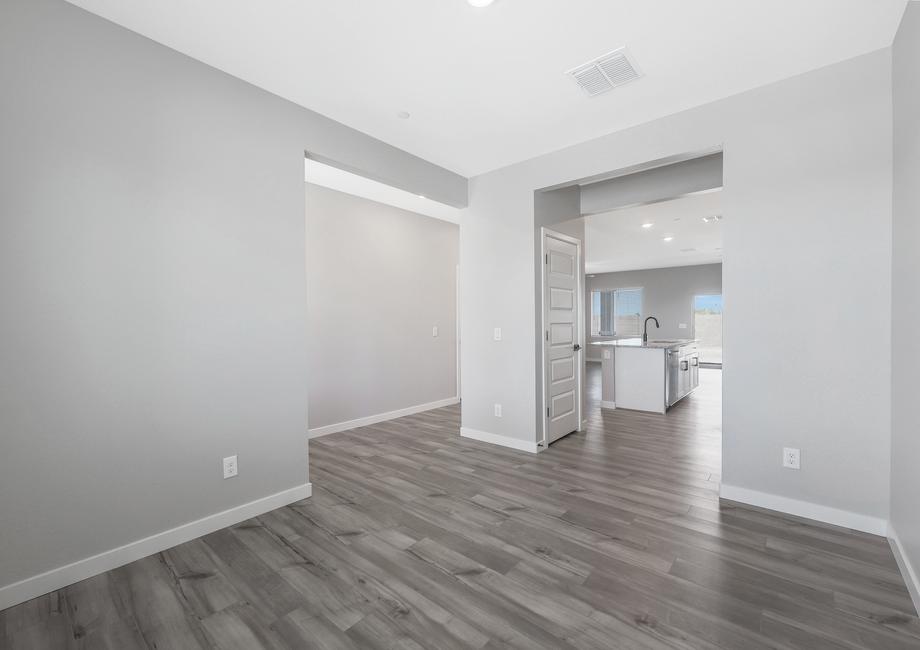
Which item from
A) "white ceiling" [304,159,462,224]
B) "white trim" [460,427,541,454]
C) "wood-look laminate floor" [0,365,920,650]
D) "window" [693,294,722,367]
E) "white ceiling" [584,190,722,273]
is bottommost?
"wood-look laminate floor" [0,365,920,650]

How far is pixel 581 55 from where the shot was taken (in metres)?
2.35

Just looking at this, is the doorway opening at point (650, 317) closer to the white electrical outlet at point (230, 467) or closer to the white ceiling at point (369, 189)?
the white ceiling at point (369, 189)

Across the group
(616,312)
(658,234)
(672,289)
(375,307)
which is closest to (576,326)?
(375,307)

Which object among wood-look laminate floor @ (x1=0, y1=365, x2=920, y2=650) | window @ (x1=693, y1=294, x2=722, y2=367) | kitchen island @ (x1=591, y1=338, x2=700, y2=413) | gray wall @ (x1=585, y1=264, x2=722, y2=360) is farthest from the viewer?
window @ (x1=693, y1=294, x2=722, y2=367)

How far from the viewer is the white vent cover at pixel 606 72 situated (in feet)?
7.75

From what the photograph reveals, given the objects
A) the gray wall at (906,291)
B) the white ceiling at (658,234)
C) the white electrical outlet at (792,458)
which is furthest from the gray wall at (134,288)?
the white ceiling at (658,234)

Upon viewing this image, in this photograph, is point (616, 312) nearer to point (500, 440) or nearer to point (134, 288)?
point (500, 440)

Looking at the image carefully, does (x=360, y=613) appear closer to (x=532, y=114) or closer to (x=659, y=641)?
(x=659, y=641)

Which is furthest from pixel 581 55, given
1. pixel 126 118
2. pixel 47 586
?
pixel 47 586

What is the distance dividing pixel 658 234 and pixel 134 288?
7.39 metres

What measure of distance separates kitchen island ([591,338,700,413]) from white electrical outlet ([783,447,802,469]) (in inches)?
118

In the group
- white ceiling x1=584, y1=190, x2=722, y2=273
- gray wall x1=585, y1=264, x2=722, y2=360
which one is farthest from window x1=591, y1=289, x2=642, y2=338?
white ceiling x1=584, y1=190, x2=722, y2=273

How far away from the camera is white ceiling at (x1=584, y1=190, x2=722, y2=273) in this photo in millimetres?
5434

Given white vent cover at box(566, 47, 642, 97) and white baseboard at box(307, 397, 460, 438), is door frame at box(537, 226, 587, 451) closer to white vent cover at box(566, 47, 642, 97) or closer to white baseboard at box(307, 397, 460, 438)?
white vent cover at box(566, 47, 642, 97)
